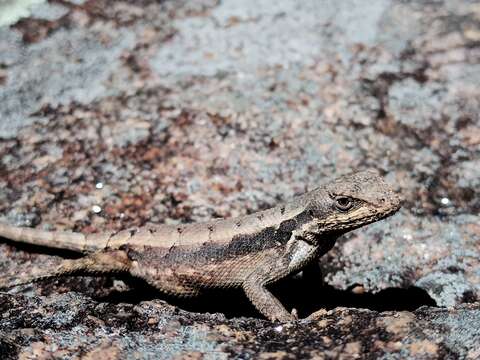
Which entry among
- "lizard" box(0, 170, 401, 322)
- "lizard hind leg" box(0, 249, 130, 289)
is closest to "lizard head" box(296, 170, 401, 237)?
"lizard" box(0, 170, 401, 322)

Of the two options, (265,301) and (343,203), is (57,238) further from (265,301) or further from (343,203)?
(343,203)

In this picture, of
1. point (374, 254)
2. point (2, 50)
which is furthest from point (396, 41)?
point (2, 50)

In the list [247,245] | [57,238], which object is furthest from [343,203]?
[57,238]

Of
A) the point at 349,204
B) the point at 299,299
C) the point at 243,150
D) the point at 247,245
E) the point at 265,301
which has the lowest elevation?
the point at 299,299

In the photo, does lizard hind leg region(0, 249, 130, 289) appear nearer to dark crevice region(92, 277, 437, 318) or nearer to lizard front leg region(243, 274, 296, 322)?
dark crevice region(92, 277, 437, 318)

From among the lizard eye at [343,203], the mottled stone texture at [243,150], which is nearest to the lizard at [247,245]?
the lizard eye at [343,203]

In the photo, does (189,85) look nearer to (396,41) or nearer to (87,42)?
(87,42)

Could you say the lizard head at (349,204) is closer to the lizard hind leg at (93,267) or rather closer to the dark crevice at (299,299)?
the dark crevice at (299,299)
